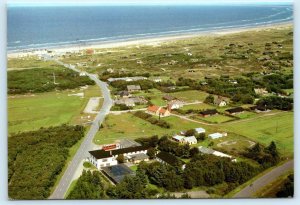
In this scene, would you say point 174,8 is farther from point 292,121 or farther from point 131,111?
point 292,121

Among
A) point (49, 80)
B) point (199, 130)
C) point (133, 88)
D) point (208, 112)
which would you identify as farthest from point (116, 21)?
point (199, 130)

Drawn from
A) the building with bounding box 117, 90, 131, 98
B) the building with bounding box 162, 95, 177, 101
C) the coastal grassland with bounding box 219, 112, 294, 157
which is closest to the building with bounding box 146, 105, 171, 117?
the building with bounding box 162, 95, 177, 101

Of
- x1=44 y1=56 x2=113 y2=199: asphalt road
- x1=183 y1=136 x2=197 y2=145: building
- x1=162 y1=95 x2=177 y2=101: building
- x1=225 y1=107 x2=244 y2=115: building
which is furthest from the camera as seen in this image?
x1=162 y1=95 x2=177 y2=101: building

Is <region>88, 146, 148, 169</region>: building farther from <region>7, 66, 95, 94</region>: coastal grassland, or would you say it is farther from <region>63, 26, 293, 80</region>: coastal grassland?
<region>63, 26, 293, 80</region>: coastal grassland

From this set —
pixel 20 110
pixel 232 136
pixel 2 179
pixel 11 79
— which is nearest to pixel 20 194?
pixel 2 179

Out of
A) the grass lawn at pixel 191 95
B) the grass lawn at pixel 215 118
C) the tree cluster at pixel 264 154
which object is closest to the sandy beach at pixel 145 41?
the grass lawn at pixel 191 95

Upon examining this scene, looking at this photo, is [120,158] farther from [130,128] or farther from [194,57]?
[194,57]
